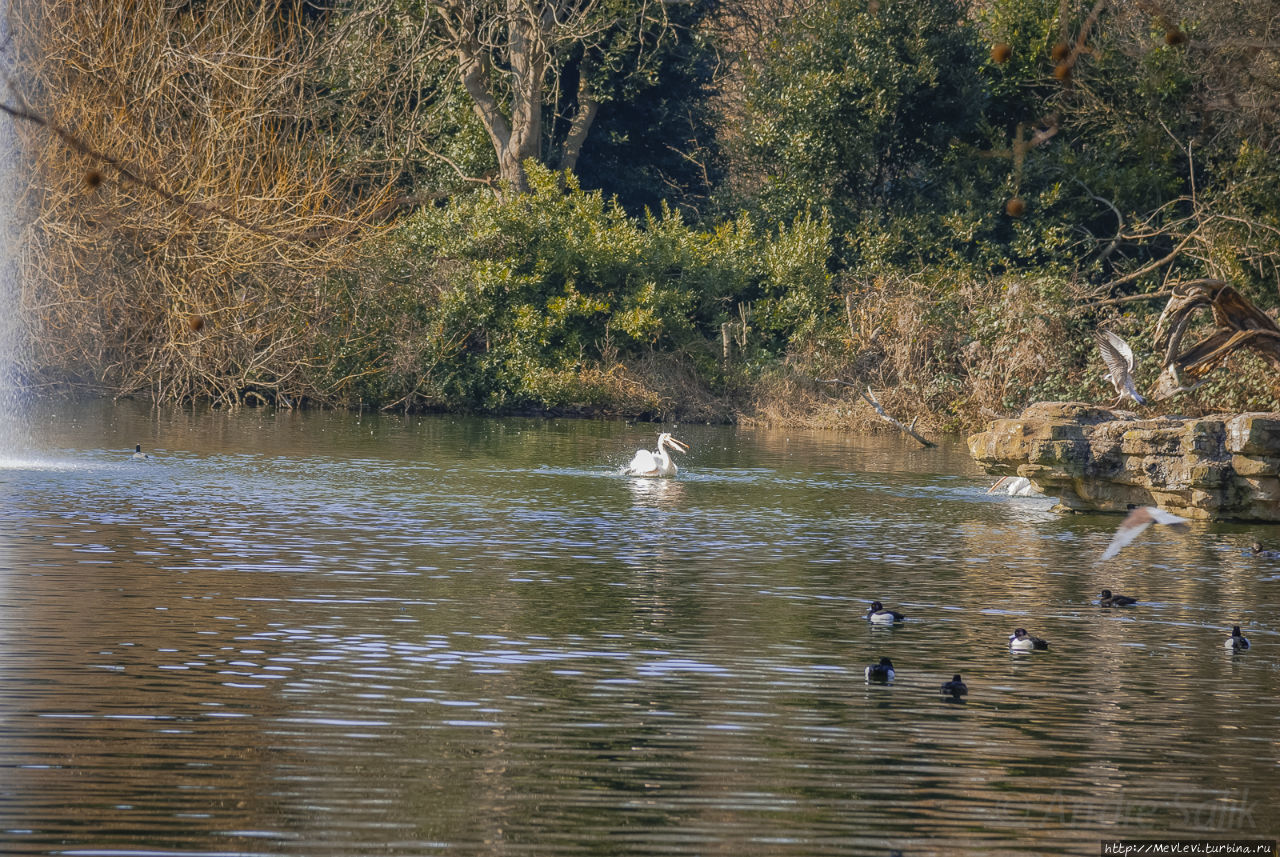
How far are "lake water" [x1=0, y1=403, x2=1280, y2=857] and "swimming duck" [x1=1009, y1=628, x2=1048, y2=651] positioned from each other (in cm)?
9

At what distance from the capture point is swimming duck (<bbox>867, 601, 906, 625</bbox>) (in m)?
12.6

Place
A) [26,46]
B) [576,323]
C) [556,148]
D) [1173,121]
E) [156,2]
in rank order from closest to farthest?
1. [26,46]
2. [156,2]
3. [1173,121]
4. [576,323]
5. [556,148]

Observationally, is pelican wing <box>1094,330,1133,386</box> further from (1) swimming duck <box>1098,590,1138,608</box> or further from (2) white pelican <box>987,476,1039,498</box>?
(1) swimming duck <box>1098,590,1138,608</box>

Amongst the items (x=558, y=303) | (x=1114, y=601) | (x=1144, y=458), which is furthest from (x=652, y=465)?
(x=558, y=303)

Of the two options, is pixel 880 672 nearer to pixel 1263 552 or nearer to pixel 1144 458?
pixel 1263 552

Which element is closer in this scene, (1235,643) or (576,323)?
(1235,643)

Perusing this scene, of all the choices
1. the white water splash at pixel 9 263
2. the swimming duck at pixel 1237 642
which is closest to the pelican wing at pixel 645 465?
the white water splash at pixel 9 263

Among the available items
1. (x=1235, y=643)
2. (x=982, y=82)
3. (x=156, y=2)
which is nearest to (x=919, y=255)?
(x=982, y=82)

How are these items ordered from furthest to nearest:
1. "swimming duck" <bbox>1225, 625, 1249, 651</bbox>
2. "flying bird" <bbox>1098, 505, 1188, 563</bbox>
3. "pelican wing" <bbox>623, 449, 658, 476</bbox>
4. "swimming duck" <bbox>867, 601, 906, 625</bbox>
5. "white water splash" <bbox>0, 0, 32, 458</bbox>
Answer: "white water splash" <bbox>0, 0, 32, 458</bbox>, "pelican wing" <bbox>623, 449, 658, 476</bbox>, "swimming duck" <bbox>867, 601, 906, 625</bbox>, "swimming duck" <bbox>1225, 625, 1249, 651</bbox>, "flying bird" <bbox>1098, 505, 1188, 563</bbox>

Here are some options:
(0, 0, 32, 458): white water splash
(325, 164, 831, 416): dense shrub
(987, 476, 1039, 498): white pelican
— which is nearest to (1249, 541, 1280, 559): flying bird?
(987, 476, 1039, 498): white pelican

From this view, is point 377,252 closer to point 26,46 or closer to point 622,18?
point 622,18

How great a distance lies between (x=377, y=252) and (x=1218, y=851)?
34.2 meters

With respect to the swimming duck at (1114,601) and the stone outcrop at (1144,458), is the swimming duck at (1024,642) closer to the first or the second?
the swimming duck at (1114,601)

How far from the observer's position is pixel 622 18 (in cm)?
4188
